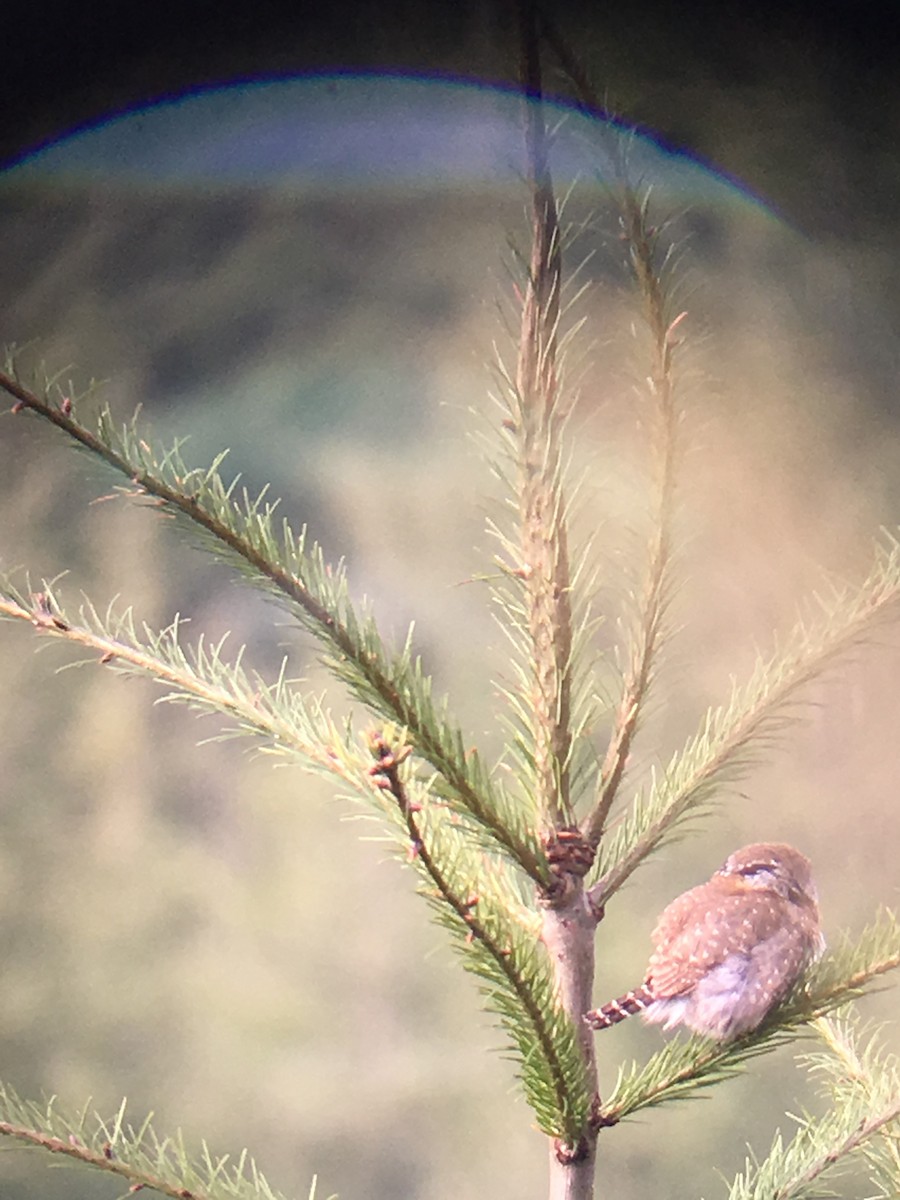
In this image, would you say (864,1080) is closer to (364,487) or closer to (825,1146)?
(825,1146)

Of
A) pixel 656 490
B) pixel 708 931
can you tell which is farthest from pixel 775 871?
pixel 656 490

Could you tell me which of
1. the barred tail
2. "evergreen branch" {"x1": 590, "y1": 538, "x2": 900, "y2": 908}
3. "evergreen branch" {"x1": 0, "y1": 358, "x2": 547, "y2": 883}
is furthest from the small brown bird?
"evergreen branch" {"x1": 0, "y1": 358, "x2": 547, "y2": 883}

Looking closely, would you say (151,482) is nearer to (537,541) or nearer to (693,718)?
(537,541)

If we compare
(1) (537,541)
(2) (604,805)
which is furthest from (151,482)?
(2) (604,805)

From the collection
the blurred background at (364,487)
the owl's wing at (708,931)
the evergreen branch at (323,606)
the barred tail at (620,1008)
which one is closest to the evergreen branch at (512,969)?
the evergreen branch at (323,606)

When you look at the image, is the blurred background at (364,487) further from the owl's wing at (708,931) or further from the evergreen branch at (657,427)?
the evergreen branch at (657,427)

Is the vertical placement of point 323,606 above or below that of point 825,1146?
above

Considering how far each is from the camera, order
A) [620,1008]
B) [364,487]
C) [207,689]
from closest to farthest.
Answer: [207,689] < [620,1008] < [364,487]
